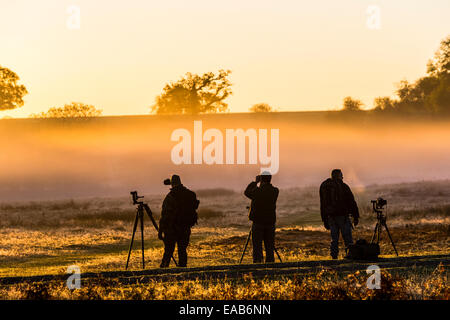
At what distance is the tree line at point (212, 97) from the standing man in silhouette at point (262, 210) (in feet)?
292

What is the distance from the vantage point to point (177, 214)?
19.2m

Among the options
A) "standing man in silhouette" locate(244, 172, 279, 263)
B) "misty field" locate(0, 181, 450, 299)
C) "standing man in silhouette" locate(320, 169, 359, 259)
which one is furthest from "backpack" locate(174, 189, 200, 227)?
"standing man in silhouette" locate(320, 169, 359, 259)

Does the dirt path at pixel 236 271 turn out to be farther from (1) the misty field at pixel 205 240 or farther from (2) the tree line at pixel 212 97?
(2) the tree line at pixel 212 97

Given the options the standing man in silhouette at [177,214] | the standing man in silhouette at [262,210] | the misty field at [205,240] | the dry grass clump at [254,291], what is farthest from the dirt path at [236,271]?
the standing man in silhouette at [177,214]

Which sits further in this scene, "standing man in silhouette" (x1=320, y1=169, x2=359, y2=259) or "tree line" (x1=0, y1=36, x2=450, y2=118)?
"tree line" (x1=0, y1=36, x2=450, y2=118)

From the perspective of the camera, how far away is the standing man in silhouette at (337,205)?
2006 centimetres

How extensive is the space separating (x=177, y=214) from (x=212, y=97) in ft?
303

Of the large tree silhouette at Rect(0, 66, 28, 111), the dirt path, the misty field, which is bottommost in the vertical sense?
the misty field

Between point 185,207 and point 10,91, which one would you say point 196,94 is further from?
point 185,207

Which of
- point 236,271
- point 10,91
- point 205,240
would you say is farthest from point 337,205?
point 10,91

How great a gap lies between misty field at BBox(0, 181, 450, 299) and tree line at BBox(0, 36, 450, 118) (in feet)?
163

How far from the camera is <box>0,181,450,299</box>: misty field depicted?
14787 mm

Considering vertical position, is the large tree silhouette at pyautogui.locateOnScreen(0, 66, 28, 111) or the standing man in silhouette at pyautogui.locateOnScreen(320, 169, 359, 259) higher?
the large tree silhouette at pyautogui.locateOnScreen(0, 66, 28, 111)

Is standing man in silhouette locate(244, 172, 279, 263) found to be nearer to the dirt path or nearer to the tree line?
the dirt path
